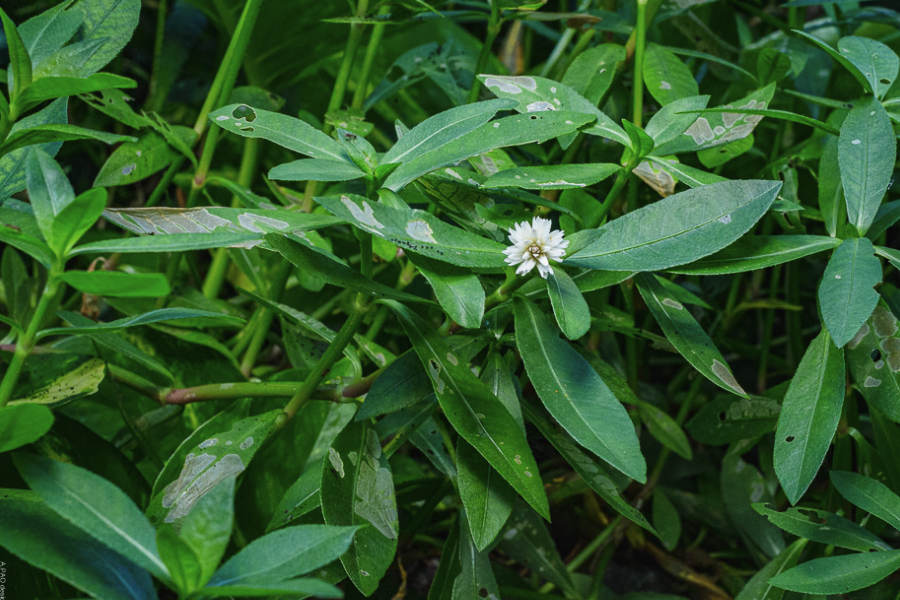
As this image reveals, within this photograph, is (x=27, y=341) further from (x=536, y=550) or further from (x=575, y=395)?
(x=536, y=550)

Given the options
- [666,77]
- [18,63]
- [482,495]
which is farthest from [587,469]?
[18,63]

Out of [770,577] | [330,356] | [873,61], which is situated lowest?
[770,577]

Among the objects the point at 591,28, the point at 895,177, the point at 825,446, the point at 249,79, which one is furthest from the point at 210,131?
the point at 895,177

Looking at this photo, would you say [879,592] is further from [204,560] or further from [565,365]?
[204,560]

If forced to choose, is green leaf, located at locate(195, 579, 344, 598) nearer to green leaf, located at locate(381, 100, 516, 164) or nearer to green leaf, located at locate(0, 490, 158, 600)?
green leaf, located at locate(0, 490, 158, 600)

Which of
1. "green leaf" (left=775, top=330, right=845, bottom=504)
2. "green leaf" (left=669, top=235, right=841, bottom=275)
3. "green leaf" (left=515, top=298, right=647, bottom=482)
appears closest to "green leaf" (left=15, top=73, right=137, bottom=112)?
"green leaf" (left=515, top=298, right=647, bottom=482)
